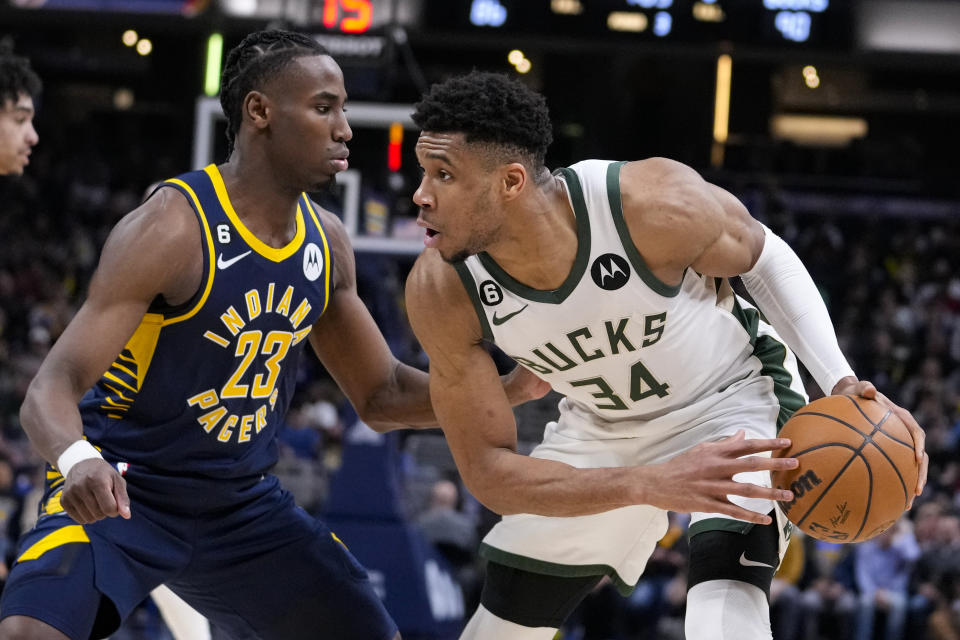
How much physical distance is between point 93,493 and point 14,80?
1.94 m

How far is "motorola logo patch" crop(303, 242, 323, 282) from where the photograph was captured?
344 cm

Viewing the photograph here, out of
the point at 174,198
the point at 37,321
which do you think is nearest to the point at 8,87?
the point at 174,198

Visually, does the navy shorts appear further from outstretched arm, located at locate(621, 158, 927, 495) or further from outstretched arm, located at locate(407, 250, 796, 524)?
outstretched arm, located at locate(621, 158, 927, 495)

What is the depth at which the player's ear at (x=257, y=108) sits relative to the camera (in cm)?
341

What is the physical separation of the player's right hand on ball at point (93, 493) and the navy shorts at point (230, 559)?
0.33 meters

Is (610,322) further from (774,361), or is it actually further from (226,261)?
(226,261)

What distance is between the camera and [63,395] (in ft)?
9.64

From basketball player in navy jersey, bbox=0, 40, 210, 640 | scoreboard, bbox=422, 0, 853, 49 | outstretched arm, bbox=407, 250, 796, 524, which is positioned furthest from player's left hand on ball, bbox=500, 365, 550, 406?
scoreboard, bbox=422, 0, 853, 49

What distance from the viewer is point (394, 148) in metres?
8.78

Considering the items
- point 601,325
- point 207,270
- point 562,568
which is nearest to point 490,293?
point 601,325

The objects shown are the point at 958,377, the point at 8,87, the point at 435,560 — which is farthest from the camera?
the point at 958,377

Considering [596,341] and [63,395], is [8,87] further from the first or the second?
[596,341]

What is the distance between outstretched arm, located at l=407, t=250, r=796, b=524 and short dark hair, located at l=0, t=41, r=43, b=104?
5.34 feet

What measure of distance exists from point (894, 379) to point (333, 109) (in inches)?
424
